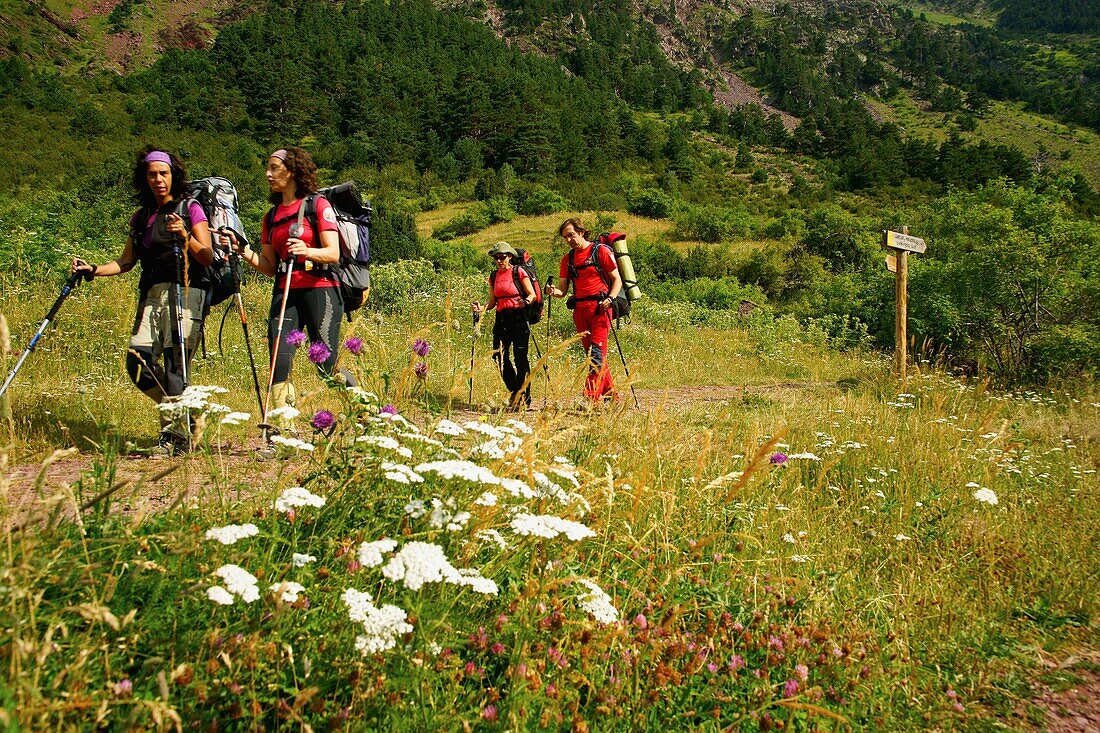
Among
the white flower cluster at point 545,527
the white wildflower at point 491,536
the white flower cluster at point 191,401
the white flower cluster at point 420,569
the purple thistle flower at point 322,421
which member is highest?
the white flower cluster at point 191,401

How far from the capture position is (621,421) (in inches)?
148

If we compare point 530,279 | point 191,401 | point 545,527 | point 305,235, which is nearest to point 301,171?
point 305,235

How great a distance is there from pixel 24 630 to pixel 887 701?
7.85ft

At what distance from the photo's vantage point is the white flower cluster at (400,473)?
5.71 ft

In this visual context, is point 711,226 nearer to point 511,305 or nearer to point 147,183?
point 511,305

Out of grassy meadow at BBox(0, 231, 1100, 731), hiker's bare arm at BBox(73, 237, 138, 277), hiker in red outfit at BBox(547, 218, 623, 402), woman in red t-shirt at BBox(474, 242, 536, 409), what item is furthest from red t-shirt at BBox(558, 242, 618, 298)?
hiker's bare arm at BBox(73, 237, 138, 277)

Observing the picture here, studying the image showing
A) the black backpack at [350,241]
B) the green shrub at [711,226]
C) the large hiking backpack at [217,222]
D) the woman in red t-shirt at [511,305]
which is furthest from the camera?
the green shrub at [711,226]

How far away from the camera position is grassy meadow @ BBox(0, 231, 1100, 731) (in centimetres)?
138

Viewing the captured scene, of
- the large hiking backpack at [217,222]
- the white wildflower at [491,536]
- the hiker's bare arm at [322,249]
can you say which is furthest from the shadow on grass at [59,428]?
the white wildflower at [491,536]

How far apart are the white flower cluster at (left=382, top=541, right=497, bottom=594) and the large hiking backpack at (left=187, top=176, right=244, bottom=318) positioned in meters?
3.04

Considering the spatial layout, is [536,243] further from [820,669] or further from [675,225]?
[820,669]

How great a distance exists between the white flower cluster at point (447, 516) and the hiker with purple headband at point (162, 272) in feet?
8.21

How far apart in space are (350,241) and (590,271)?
2710mm

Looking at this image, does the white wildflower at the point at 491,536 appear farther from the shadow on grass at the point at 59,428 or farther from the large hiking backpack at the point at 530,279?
the large hiking backpack at the point at 530,279
